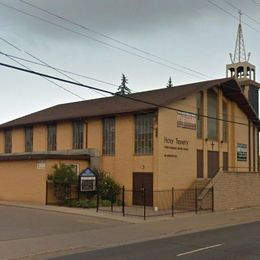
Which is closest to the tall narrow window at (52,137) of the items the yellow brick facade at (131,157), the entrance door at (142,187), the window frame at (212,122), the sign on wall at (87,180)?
the yellow brick facade at (131,157)


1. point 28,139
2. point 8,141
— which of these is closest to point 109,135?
point 28,139

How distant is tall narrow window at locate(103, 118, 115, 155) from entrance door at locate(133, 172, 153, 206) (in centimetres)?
276

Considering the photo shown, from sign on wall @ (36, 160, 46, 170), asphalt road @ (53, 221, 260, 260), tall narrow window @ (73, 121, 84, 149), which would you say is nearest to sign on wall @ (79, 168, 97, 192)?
sign on wall @ (36, 160, 46, 170)

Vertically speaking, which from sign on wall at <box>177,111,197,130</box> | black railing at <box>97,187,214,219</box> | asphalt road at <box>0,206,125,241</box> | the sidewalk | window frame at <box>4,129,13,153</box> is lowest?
the sidewalk

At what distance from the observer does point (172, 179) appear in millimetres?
32969

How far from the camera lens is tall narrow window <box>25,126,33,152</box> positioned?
41.2 meters

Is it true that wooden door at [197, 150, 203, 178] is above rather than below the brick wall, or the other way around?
above

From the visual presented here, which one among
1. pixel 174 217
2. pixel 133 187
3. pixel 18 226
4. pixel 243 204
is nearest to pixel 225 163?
pixel 243 204

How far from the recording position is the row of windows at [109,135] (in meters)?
33.0

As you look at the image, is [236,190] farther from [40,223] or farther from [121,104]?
[40,223]

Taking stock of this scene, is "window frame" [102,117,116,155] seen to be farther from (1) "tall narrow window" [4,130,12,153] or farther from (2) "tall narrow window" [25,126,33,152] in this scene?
(1) "tall narrow window" [4,130,12,153]

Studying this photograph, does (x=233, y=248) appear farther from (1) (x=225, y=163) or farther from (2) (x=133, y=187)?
(1) (x=225, y=163)

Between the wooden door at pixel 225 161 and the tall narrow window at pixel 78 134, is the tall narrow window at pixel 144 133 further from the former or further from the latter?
the wooden door at pixel 225 161

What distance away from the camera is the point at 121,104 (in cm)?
3659
